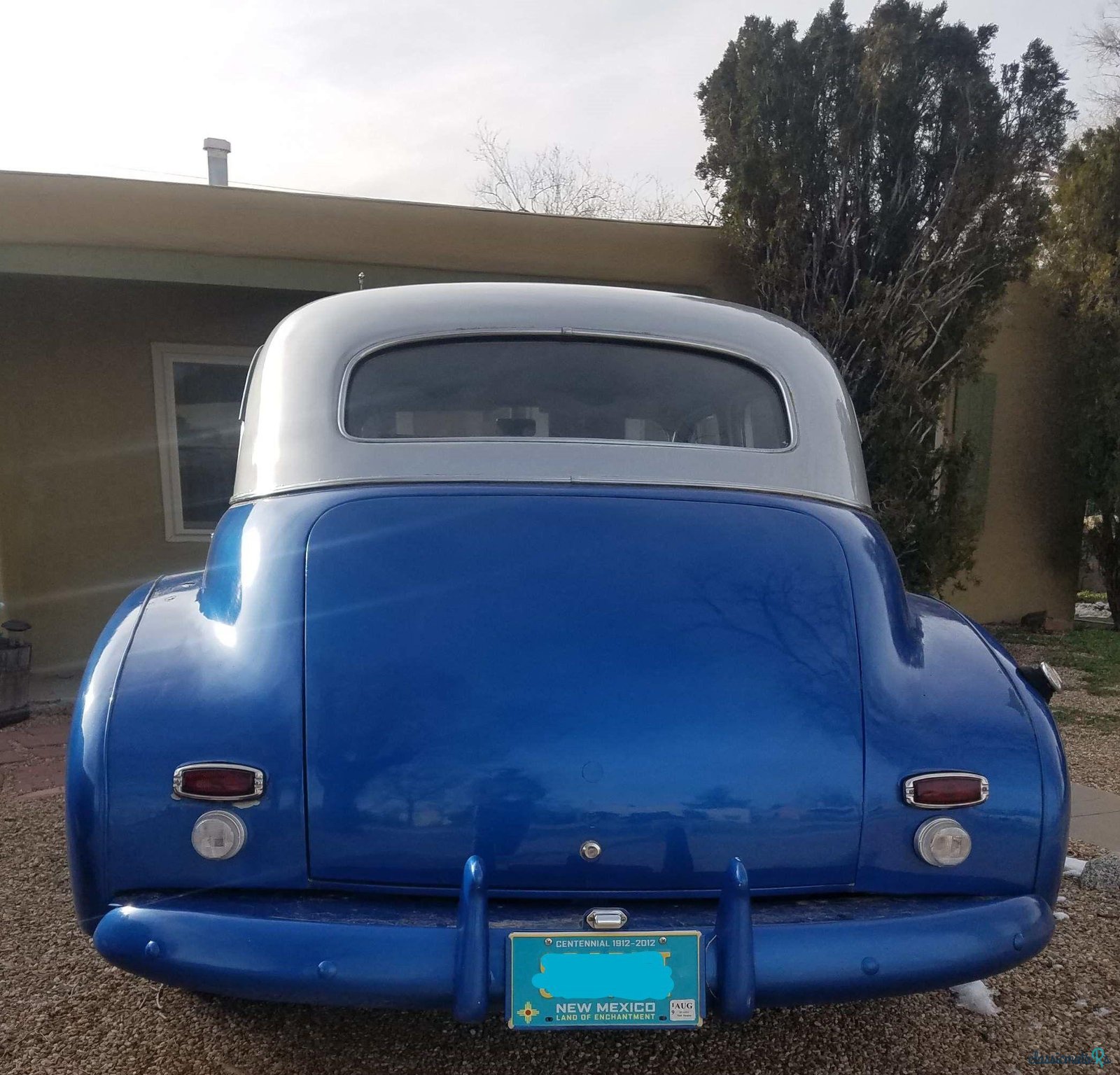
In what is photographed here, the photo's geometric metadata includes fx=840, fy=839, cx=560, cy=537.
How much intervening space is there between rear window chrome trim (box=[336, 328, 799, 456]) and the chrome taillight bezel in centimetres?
90

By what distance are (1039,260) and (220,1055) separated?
903 cm

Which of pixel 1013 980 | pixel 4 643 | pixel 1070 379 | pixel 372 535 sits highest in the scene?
pixel 1070 379

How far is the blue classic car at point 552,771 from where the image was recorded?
157 cm

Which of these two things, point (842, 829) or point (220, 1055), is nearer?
point (842, 829)

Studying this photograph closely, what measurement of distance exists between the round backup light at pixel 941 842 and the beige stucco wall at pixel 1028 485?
23.9 ft

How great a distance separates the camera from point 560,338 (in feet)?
7.82

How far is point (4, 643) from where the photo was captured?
201 inches

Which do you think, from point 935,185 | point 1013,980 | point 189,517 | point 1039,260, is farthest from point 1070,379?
point 189,517

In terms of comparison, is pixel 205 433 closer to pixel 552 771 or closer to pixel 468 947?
pixel 552 771

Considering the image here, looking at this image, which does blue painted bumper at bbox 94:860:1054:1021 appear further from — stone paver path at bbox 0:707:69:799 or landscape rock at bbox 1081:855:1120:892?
stone paver path at bbox 0:707:69:799

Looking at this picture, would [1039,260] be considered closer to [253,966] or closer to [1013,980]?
[1013,980]

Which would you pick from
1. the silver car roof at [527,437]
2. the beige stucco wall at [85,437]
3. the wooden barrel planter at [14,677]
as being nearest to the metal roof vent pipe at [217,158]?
the beige stucco wall at [85,437]

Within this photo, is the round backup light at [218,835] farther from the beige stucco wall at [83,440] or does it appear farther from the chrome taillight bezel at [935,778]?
the beige stucco wall at [83,440]

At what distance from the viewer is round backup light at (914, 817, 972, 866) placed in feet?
5.65
